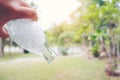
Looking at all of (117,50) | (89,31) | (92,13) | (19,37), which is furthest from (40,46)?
(117,50)

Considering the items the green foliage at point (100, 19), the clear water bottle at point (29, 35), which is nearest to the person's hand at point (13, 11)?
the clear water bottle at point (29, 35)

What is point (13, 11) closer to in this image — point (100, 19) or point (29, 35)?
point (29, 35)

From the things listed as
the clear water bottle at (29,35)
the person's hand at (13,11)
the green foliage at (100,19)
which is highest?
the person's hand at (13,11)

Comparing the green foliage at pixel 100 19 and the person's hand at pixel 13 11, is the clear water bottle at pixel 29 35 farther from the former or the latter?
the green foliage at pixel 100 19

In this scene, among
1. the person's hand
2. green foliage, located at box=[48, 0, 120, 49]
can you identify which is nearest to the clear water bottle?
the person's hand

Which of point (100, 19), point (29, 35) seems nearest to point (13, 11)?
point (29, 35)

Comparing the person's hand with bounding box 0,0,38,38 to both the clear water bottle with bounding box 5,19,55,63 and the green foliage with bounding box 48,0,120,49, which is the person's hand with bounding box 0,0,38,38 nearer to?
the clear water bottle with bounding box 5,19,55,63

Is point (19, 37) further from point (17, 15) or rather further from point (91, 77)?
point (91, 77)

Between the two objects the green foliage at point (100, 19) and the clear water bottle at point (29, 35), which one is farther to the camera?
the green foliage at point (100, 19)
